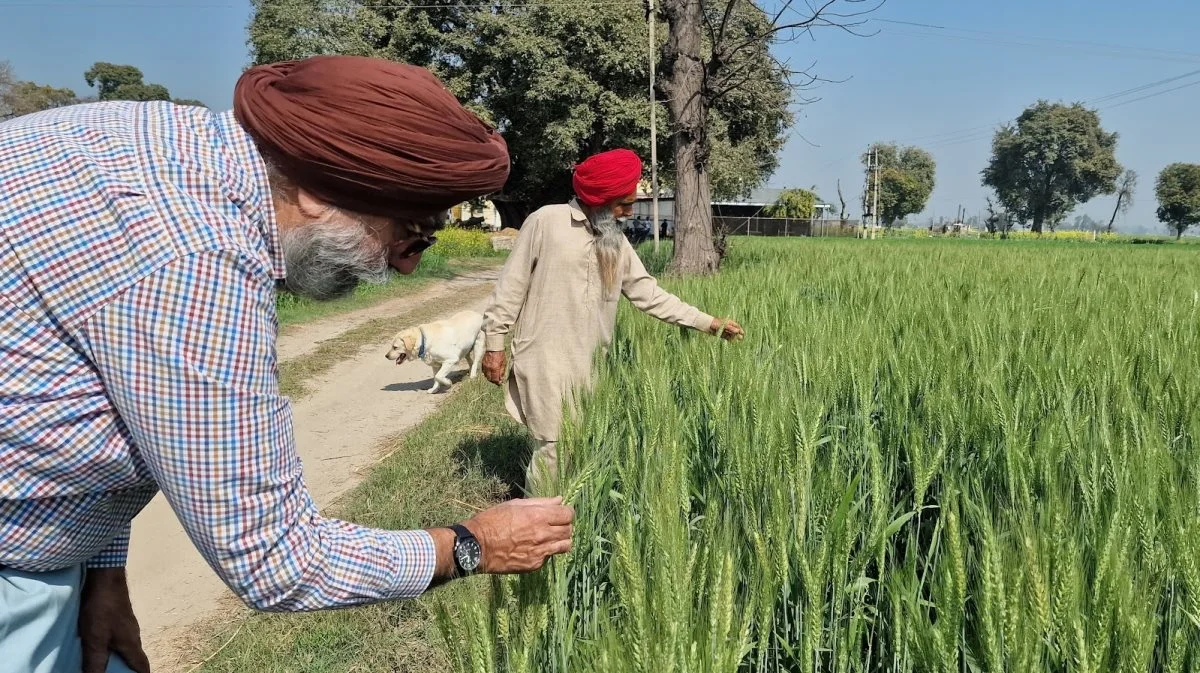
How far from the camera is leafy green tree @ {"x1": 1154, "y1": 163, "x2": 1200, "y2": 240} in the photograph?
71250 mm

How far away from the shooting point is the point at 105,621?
1.47m

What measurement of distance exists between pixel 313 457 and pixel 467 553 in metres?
4.13

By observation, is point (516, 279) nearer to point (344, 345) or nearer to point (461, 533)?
point (461, 533)

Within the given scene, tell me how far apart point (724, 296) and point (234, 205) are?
3745 millimetres

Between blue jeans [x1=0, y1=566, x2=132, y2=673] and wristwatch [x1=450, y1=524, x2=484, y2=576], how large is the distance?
23.4 inches

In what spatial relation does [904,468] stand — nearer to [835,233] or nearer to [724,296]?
[724,296]

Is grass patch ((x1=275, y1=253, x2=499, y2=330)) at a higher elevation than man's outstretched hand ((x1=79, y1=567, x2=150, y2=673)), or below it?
below

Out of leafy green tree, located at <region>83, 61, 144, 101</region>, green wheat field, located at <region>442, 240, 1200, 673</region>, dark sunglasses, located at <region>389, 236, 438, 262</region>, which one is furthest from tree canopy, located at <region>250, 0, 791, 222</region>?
leafy green tree, located at <region>83, 61, 144, 101</region>

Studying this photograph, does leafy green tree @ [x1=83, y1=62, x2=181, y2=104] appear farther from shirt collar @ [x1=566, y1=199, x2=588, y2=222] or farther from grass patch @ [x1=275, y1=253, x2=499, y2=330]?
shirt collar @ [x1=566, y1=199, x2=588, y2=222]

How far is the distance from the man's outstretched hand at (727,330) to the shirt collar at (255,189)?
7.69 feet

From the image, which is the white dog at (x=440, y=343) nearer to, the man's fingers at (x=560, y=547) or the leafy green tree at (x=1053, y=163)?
the man's fingers at (x=560, y=547)

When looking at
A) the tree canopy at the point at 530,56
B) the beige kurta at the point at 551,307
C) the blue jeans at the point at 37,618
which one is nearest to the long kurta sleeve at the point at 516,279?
the beige kurta at the point at 551,307

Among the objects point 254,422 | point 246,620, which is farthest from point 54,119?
point 246,620

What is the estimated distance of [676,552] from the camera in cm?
116
